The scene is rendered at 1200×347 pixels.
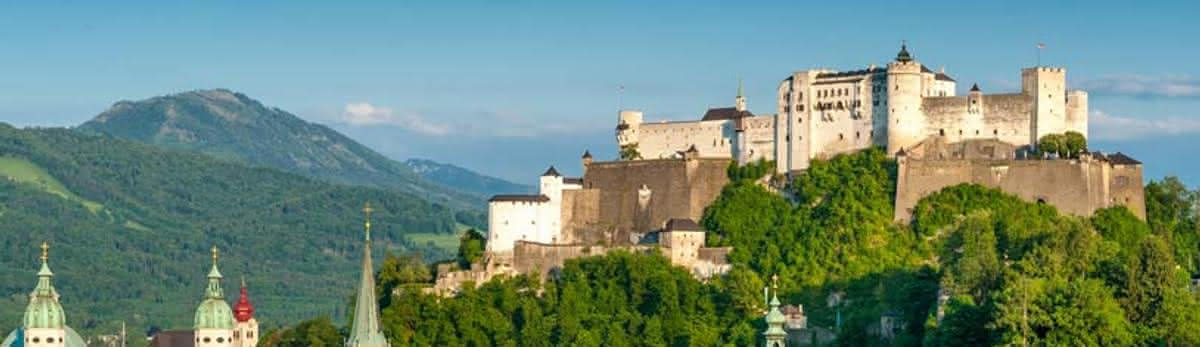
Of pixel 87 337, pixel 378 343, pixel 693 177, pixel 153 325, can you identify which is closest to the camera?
pixel 378 343

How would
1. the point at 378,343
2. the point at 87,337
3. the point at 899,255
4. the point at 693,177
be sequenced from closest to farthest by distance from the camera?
the point at 378,343
the point at 899,255
the point at 693,177
the point at 87,337

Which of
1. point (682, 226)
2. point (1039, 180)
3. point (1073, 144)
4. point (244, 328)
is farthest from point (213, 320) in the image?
point (1073, 144)

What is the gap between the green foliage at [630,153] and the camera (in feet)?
364

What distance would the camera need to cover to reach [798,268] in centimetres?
9994

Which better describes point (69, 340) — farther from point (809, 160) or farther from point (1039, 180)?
point (1039, 180)

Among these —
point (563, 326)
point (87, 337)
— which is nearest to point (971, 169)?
point (563, 326)

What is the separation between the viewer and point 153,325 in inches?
7864

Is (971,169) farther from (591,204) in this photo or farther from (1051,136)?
(591,204)

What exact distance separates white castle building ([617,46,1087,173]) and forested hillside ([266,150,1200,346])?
3.50 feet

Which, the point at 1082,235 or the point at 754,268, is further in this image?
the point at 754,268

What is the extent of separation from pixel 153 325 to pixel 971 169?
366ft

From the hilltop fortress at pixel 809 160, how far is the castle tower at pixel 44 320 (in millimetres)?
14555

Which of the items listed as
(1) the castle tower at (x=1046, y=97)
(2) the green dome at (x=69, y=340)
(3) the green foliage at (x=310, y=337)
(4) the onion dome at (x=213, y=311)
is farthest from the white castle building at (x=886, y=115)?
(2) the green dome at (x=69, y=340)

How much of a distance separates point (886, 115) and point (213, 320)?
89.3 feet
